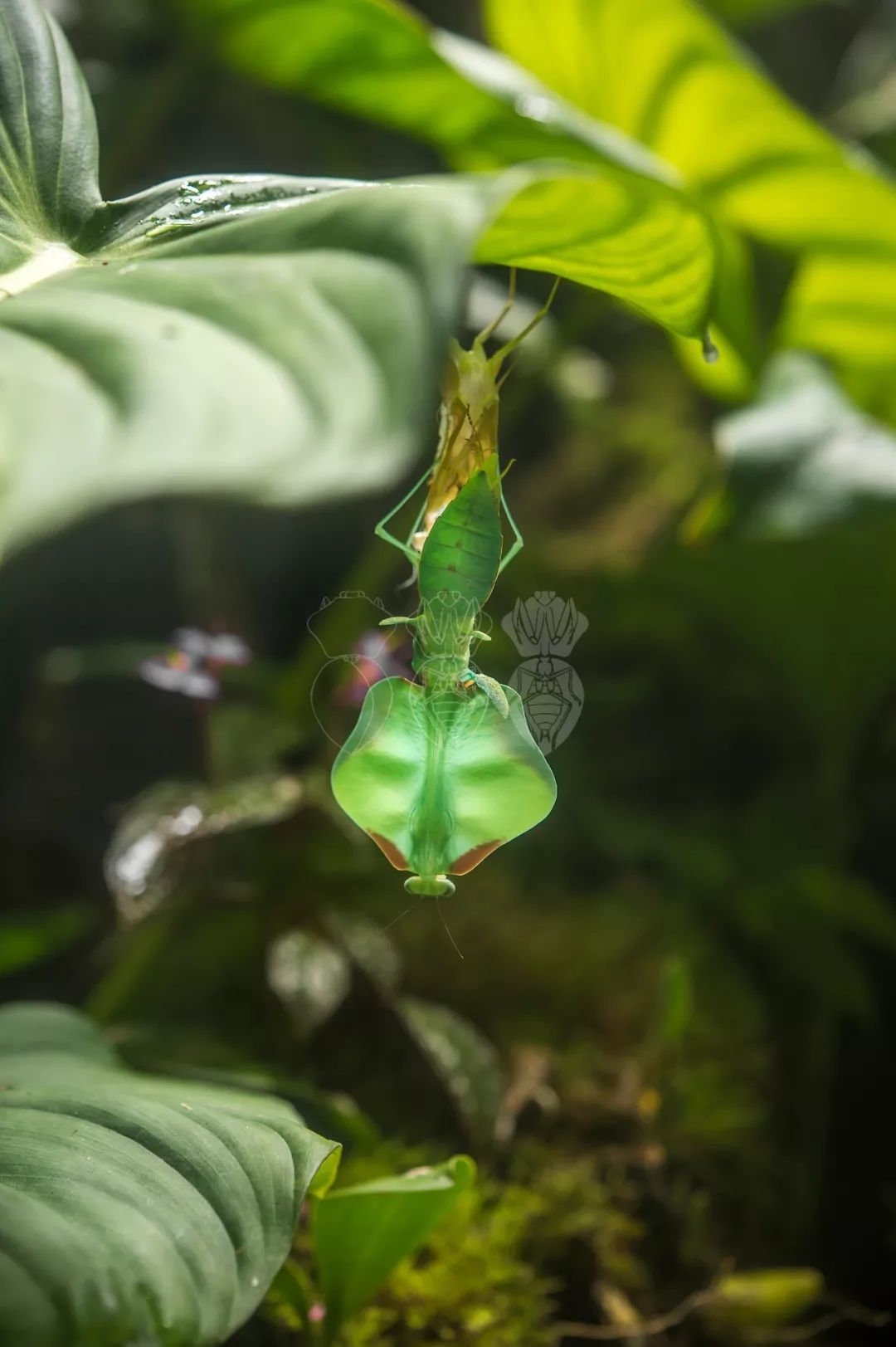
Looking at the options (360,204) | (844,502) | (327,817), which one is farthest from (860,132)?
(360,204)

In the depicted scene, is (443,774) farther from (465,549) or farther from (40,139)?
(40,139)

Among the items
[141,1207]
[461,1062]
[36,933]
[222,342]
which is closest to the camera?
[222,342]

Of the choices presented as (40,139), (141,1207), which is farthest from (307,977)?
(40,139)

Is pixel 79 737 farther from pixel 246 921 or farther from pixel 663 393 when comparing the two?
pixel 663 393

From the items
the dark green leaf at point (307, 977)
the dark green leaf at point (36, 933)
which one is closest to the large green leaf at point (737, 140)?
the dark green leaf at point (307, 977)

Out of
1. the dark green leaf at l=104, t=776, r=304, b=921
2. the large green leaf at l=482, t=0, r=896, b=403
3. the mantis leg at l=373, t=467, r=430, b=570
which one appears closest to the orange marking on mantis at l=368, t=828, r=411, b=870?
the mantis leg at l=373, t=467, r=430, b=570
